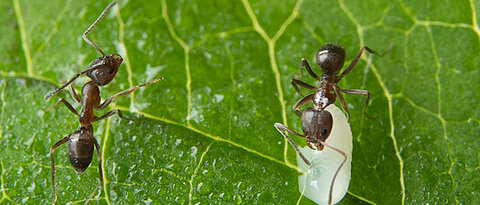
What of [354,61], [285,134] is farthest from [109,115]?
[354,61]

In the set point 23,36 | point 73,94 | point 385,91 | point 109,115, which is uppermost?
point 23,36

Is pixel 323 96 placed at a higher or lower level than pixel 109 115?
higher

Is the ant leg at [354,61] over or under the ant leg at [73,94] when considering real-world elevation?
over

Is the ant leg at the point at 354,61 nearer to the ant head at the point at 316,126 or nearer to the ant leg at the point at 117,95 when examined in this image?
the ant head at the point at 316,126

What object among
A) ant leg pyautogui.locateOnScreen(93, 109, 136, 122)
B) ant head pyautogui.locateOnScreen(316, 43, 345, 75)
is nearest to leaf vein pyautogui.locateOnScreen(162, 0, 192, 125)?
ant leg pyautogui.locateOnScreen(93, 109, 136, 122)

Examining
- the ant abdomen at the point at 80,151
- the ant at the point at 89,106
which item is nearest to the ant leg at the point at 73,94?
the ant at the point at 89,106

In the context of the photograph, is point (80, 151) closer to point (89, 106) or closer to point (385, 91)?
point (89, 106)
